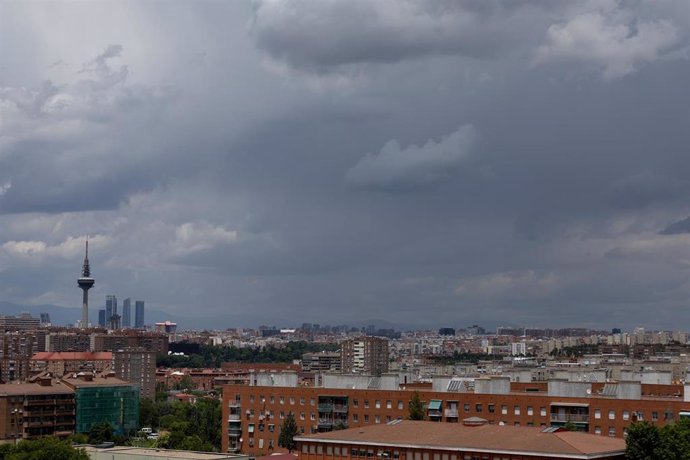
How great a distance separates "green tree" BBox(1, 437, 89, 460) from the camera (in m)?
56.4

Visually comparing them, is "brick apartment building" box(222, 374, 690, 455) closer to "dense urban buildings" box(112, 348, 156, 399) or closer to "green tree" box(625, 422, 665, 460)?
"green tree" box(625, 422, 665, 460)

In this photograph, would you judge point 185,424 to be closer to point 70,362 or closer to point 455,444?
point 455,444

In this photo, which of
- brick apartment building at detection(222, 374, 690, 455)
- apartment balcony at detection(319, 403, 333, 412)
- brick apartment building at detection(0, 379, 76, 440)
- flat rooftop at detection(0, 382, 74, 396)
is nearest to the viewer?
brick apartment building at detection(222, 374, 690, 455)

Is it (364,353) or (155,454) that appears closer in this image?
(155,454)

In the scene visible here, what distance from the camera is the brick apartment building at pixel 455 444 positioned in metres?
44.1

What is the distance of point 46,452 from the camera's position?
2234 inches

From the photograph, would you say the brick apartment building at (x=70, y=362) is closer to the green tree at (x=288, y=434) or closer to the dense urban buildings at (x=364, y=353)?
the dense urban buildings at (x=364, y=353)

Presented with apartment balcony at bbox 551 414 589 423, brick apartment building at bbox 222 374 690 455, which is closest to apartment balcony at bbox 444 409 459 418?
brick apartment building at bbox 222 374 690 455

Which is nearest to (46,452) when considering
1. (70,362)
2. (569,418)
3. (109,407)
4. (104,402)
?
(569,418)

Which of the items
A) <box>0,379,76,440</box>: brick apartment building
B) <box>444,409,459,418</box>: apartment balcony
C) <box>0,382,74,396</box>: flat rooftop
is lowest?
<box>0,379,76,440</box>: brick apartment building

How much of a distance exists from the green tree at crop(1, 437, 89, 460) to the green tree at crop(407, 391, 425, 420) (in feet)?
58.8

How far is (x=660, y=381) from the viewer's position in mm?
73750

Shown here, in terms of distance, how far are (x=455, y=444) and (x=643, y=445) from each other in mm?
7660

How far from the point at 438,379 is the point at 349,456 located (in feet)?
59.2
